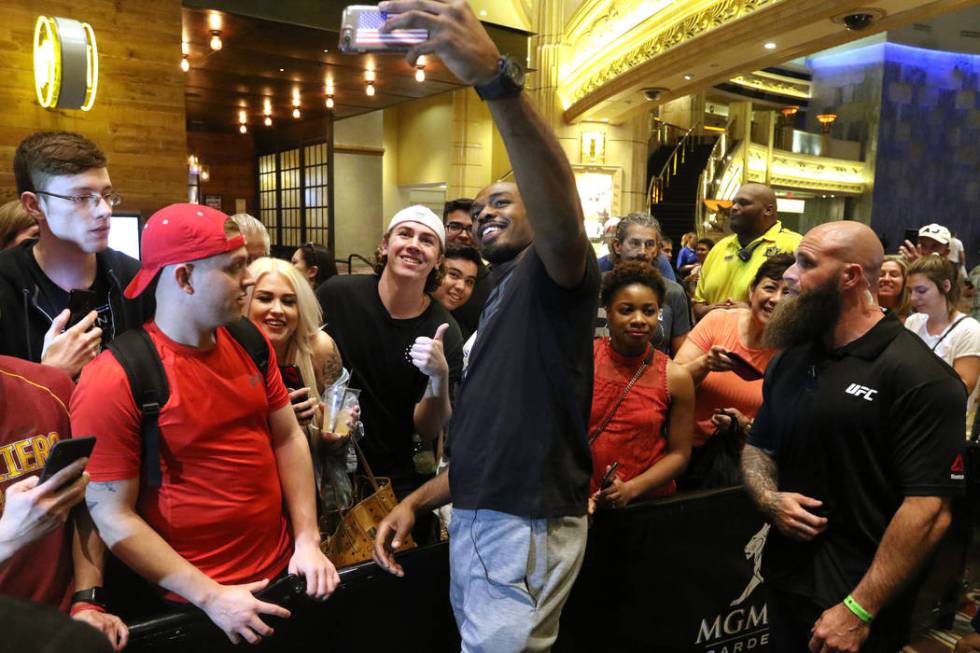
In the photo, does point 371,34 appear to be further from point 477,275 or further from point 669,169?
point 669,169

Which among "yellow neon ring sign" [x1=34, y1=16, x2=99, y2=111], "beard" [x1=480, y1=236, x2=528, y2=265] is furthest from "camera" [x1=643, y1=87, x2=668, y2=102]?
"beard" [x1=480, y1=236, x2=528, y2=265]

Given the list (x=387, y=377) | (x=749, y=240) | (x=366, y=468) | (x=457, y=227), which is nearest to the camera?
(x=366, y=468)

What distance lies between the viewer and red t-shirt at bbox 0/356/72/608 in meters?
1.43

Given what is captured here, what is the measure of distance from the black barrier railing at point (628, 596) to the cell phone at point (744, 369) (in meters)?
0.51

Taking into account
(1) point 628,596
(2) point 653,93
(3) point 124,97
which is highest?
(2) point 653,93

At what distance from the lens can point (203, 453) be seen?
5.44 ft

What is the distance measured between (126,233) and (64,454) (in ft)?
14.0

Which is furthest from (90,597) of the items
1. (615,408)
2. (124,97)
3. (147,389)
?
(124,97)

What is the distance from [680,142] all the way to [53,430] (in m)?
19.1

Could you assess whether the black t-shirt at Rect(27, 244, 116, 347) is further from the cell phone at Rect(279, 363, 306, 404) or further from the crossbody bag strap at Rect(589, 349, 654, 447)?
the crossbody bag strap at Rect(589, 349, 654, 447)

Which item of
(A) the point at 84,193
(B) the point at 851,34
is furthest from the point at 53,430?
(B) the point at 851,34

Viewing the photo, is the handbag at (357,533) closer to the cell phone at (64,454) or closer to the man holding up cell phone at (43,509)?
the man holding up cell phone at (43,509)

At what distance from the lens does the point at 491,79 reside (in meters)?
1.21

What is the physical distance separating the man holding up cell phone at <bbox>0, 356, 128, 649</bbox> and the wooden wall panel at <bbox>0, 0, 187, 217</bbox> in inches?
204
